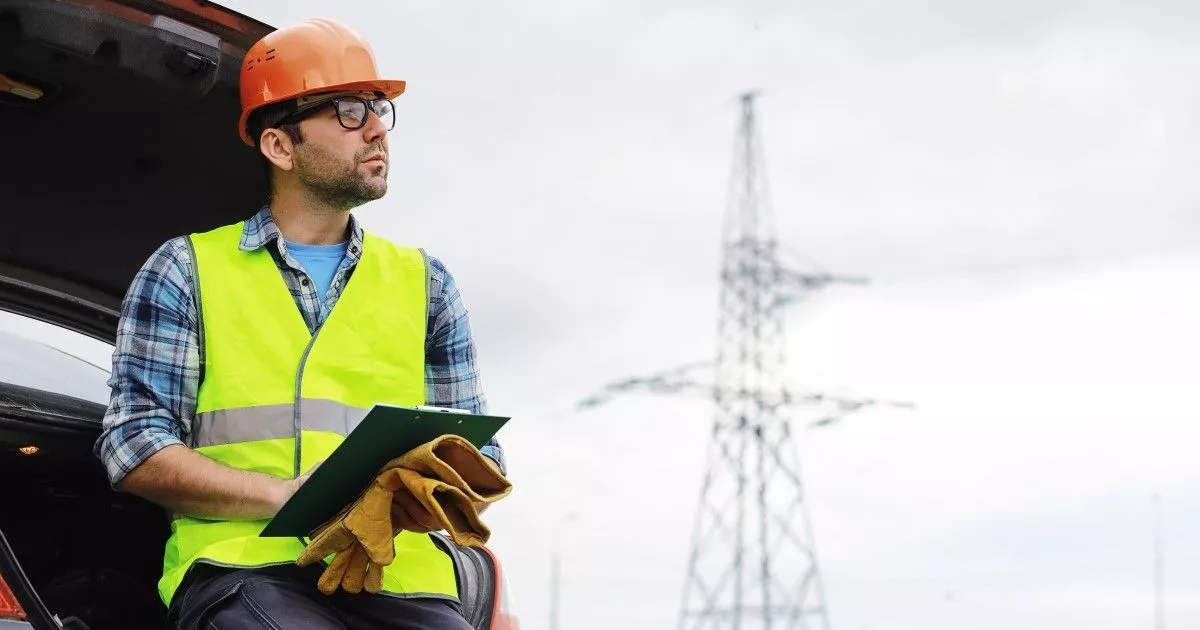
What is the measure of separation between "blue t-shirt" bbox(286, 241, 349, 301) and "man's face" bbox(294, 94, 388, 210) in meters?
0.10

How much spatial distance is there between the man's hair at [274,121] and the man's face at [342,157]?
0.05ft

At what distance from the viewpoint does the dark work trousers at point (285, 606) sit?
286 centimetres

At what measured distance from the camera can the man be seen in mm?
2912

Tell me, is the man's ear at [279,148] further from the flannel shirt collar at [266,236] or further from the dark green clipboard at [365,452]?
the dark green clipboard at [365,452]

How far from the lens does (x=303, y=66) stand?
3172 mm

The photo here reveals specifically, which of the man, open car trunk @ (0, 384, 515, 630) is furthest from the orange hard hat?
open car trunk @ (0, 384, 515, 630)

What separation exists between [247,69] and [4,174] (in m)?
0.64

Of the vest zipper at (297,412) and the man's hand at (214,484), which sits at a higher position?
the vest zipper at (297,412)

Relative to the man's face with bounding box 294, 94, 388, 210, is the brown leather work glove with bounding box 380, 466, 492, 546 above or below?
below

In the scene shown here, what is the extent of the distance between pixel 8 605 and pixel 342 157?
111 cm

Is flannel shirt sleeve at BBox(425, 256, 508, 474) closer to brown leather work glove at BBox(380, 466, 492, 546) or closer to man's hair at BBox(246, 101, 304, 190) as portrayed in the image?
man's hair at BBox(246, 101, 304, 190)

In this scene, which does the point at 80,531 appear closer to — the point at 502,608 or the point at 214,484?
the point at 214,484

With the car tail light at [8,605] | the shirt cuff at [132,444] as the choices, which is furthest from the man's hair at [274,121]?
the car tail light at [8,605]

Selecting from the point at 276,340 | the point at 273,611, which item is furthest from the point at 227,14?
the point at 273,611
